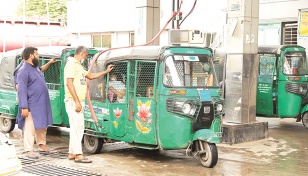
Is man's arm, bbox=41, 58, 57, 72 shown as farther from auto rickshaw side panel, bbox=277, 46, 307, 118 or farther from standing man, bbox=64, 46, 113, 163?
auto rickshaw side panel, bbox=277, 46, 307, 118

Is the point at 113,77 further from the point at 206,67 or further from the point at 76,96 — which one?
the point at 206,67

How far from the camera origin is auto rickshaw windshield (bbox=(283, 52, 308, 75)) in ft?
43.5

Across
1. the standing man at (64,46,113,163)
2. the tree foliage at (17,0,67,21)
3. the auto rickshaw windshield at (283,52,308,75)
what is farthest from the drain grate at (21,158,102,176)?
the tree foliage at (17,0,67,21)

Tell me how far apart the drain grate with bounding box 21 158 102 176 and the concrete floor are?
0.20 m

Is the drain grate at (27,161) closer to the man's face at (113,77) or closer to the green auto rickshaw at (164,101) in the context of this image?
the green auto rickshaw at (164,101)

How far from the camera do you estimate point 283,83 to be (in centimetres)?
1323

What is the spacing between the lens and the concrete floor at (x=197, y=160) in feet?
27.0

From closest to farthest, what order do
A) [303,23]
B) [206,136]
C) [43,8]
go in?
[206,136] → [303,23] → [43,8]

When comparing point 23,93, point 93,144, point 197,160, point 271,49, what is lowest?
point 197,160

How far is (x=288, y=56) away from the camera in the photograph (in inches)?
526

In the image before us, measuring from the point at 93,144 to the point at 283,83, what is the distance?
5925 mm

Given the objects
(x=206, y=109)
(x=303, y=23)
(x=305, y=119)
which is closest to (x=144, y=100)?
(x=206, y=109)

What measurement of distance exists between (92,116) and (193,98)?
6.91ft

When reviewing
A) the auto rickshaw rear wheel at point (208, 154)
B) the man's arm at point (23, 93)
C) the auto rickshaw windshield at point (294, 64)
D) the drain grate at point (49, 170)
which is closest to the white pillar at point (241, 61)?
A: the auto rickshaw windshield at point (294, 64)
